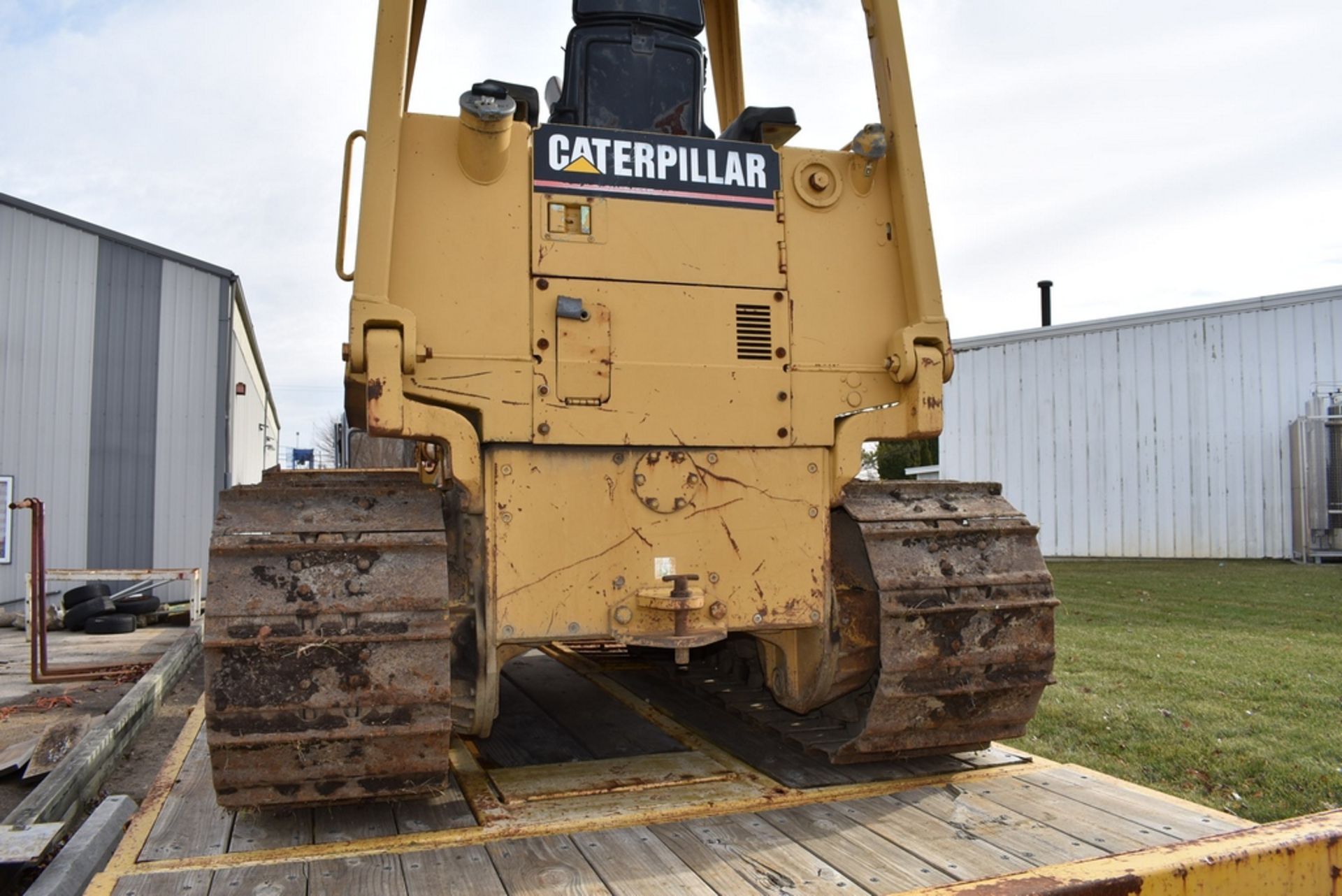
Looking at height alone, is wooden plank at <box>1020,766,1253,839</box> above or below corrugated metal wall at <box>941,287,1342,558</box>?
below

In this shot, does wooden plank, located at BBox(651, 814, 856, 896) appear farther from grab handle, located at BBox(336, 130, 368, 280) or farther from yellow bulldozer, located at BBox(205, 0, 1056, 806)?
grab handle, located at BBox(336, 130, 368, 280)

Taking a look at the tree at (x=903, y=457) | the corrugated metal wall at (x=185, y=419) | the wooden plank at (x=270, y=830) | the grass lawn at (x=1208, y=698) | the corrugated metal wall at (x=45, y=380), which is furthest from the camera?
the tree at (x=903, y=457)

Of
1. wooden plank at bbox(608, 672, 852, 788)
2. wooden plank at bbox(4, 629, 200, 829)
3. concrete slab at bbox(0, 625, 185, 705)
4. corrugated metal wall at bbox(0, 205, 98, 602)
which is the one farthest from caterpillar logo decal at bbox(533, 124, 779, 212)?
Answer: corrugated metal wall at bbox(0, 205, 98, 602)

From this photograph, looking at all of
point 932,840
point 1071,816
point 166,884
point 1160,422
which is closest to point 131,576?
point 166,884

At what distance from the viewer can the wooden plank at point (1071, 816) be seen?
11.3 feet

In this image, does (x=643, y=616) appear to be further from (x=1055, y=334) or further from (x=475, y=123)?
(x=1055, y=334)

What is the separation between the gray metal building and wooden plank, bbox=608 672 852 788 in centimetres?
947

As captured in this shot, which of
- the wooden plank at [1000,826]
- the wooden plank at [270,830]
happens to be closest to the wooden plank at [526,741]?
the wooden plank at [270,830]

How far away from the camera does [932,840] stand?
3.52 meters

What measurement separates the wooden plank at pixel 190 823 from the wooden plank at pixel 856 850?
184cm

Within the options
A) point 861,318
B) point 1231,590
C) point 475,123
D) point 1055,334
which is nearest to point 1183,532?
point 1055,334

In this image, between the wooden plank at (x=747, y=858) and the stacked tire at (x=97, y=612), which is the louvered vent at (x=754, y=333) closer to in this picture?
the wooden plank at (x=747, y=858)

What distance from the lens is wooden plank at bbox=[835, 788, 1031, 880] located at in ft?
10.7

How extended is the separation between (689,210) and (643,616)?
5.11ft
